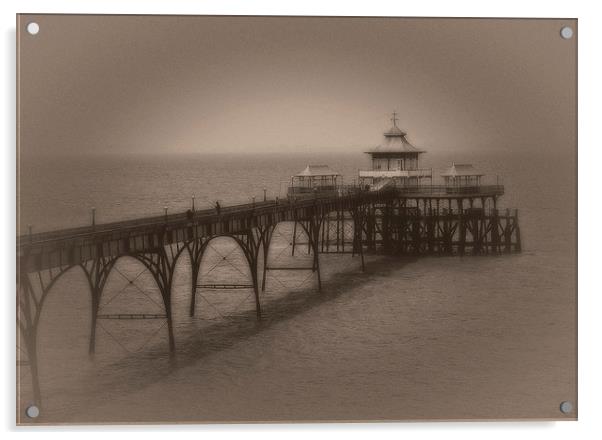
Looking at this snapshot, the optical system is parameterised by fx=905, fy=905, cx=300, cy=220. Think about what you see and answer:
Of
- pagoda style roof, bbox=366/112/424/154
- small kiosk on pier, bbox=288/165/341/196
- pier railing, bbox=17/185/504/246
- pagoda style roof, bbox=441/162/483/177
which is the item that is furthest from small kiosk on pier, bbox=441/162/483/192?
small kiosk on pier, bbox=288/165/341/196

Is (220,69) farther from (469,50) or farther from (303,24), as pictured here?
(469,50)

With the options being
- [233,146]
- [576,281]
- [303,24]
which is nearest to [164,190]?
[233,146]

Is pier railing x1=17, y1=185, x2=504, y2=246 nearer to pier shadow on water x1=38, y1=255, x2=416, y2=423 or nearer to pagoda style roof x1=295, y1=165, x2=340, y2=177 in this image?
pagoda style roof x1=295, y1=165, x2=340, y2=177

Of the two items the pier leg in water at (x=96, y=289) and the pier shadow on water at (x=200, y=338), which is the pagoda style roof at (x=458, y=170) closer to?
the pier shadow on water at (x=200, y=338)

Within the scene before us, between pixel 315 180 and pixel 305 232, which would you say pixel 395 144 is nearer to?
pixel 315 180

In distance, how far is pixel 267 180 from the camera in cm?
1655

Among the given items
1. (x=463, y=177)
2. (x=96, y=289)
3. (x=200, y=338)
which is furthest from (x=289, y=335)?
(x=463, y=177)

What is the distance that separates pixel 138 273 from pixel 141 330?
7.08ft

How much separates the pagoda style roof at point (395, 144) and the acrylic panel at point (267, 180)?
1.6 inches

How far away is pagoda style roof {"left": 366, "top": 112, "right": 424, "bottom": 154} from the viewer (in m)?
15.2

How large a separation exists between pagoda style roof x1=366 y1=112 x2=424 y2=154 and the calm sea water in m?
0.42

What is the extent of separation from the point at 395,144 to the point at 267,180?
8.23 feet

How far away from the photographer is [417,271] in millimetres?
17594

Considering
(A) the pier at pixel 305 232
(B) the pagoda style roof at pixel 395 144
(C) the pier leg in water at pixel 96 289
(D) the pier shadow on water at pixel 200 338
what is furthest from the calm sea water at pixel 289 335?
(B) the pagoda style roof at pixel 395 144
